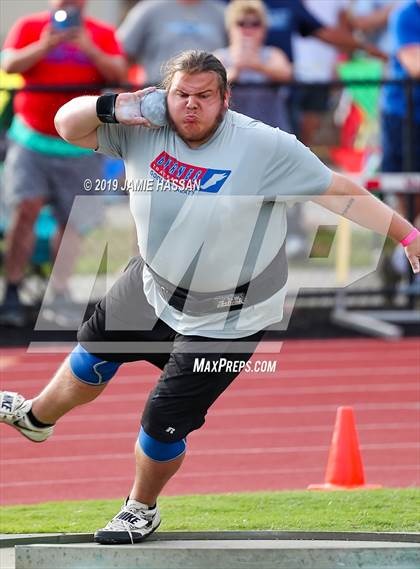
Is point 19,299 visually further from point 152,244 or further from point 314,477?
point 152,244

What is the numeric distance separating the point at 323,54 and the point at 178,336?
10.7 metres

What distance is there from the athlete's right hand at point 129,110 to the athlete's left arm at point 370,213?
0.85 m

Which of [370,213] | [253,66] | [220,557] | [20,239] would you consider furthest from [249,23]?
[220,557]

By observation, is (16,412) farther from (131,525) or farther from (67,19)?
(67,19)

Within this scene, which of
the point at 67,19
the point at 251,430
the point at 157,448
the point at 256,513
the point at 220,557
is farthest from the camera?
the point at 67,19

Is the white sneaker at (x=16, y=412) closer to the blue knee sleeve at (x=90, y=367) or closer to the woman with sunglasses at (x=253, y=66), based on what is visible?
the blue knee sleeve at (x=90, y=367)

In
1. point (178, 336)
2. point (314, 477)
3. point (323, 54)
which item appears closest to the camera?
point (178, 336)

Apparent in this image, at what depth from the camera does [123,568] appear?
5980 millimetres

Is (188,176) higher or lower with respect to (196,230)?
higher

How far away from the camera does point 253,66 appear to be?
41.5 feet

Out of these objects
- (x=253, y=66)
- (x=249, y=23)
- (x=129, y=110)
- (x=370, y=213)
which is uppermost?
(x=129, y=110)

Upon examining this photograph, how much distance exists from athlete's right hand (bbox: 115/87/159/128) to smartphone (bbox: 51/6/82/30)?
5.79 meters

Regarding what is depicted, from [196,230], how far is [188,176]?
230 millimetres

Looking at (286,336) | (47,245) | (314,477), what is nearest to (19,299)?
(47,245)
